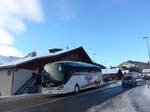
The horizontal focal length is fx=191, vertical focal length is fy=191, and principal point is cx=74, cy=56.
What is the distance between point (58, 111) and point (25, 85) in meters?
16.9

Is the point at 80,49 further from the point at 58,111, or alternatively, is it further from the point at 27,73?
the point at 58,111

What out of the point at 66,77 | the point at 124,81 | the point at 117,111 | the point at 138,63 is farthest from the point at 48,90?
the point at 138,63

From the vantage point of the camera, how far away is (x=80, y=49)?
3709 centimetres

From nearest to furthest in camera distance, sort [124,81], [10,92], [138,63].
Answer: [10,92], [124,81], [138,63]

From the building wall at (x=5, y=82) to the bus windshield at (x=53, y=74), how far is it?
8622 mm

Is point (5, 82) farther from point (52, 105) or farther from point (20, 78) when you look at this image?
point (52, 105)

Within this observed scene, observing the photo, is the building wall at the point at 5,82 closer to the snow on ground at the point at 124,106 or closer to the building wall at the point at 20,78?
the building wall at the point at 20,78

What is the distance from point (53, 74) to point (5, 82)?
10876mm

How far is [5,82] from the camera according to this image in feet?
85.4

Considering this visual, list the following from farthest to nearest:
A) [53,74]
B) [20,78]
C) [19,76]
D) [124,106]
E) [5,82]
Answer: [5,82] < [20,78] < [19,76] < [53,74] < [124,106]

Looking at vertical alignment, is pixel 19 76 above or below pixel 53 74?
above

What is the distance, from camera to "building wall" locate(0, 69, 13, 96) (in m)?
25.1

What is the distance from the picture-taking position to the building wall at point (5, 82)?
25134mm

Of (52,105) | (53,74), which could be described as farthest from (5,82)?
(52,105)
